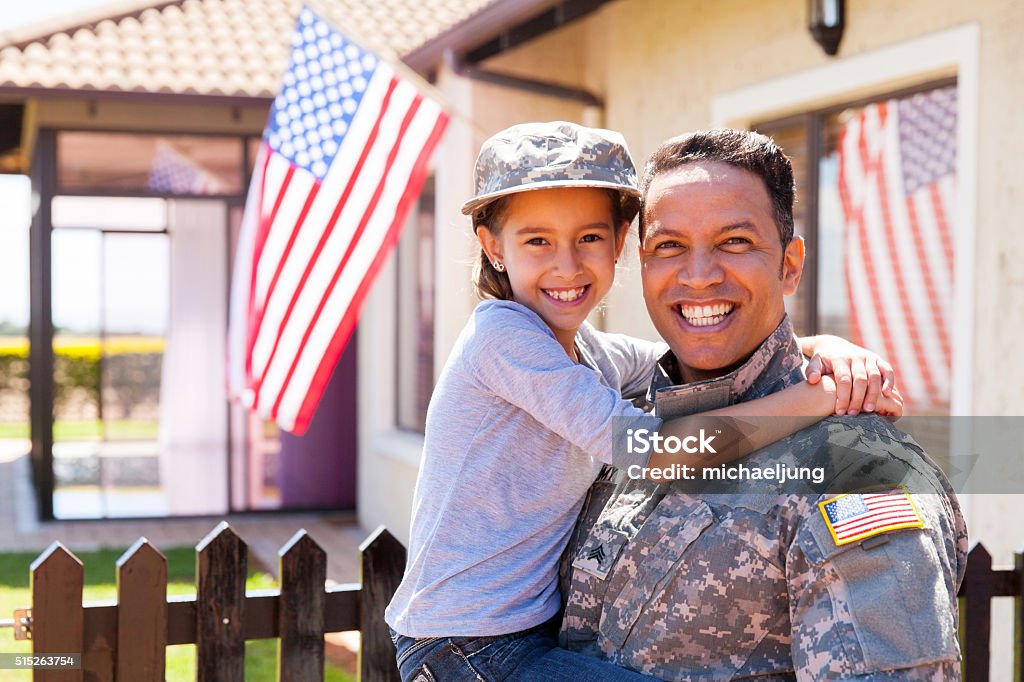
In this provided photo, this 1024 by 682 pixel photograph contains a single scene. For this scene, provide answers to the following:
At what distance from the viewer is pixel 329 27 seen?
4.82 metres

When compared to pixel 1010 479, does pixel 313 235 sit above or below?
above

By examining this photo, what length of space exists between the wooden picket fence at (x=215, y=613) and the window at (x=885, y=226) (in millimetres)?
2827

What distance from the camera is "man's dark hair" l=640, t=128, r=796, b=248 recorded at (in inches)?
75.3

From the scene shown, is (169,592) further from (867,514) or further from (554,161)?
(867,514)

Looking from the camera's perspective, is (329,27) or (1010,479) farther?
(329,27)

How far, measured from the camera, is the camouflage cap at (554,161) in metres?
2.30

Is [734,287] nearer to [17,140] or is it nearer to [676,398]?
[676,398]

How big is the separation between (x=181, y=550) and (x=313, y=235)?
4.87 metres

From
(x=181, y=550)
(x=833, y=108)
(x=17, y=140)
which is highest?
(x=17, y=140)

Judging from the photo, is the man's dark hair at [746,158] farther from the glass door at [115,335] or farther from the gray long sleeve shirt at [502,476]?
the glass door at [115,335]

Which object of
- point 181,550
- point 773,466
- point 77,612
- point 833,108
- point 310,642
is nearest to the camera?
point 773,466

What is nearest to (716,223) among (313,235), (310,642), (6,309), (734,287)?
(734,287)

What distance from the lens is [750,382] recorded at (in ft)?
6.41

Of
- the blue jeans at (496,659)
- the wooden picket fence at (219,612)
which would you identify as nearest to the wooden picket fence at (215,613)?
the wooden picket fence at (219,612)
